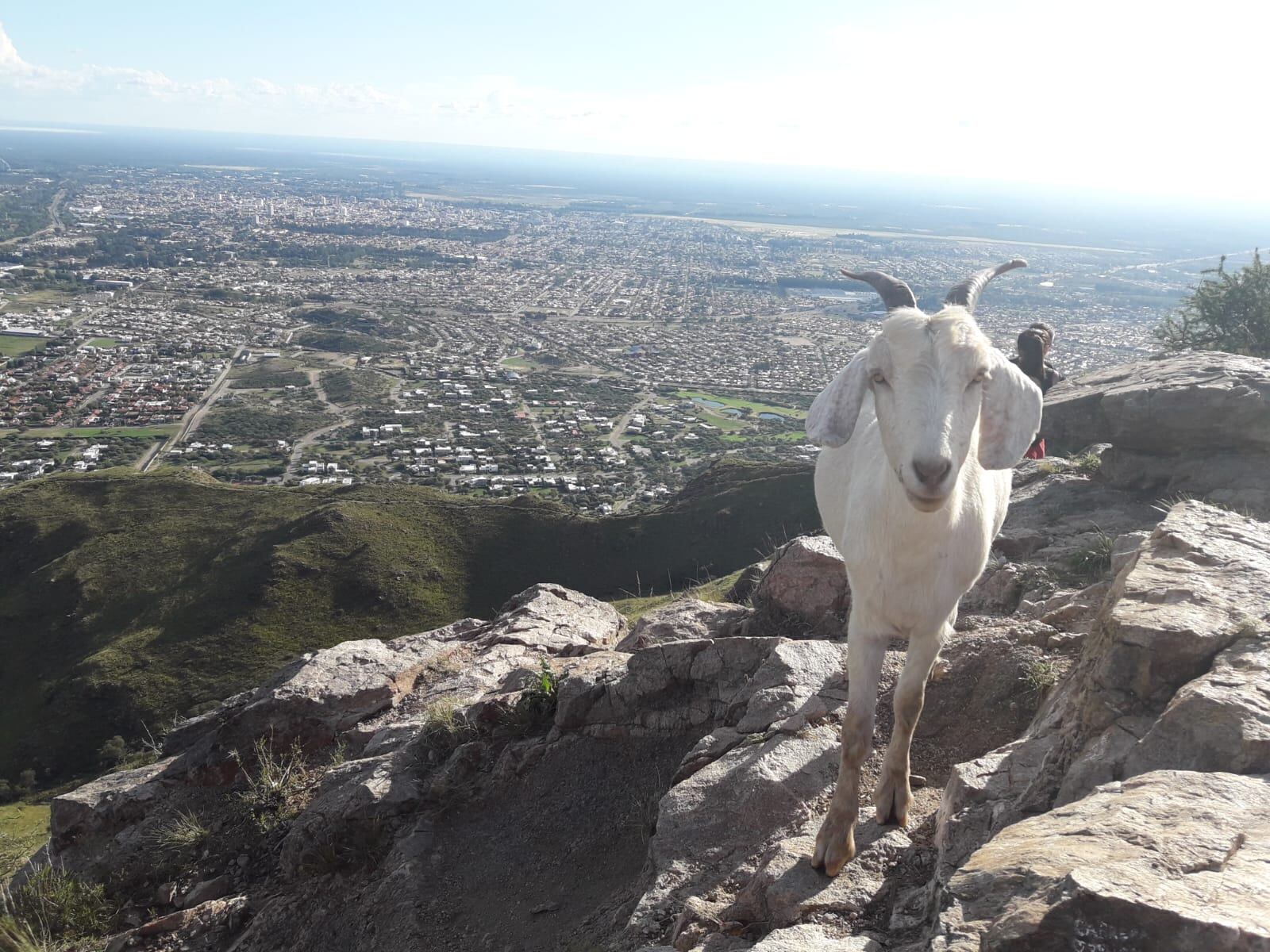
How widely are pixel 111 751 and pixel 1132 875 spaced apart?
25.7 metres

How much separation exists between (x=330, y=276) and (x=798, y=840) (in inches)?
6268

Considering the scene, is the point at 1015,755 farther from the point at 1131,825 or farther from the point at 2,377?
the point at 2,377

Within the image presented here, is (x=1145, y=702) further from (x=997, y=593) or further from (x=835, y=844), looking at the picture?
(x=997, y=593)

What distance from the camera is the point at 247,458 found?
→ 63.3 meters

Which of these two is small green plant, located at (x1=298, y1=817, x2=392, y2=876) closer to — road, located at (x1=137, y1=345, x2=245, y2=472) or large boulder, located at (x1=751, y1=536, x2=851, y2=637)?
large boulder, located at (x1=751, y1=536, x2=851, y2=637)

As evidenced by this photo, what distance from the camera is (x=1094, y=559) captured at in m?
8.31

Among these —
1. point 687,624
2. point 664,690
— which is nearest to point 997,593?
point 687,624

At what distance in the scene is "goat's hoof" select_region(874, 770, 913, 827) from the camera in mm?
4770

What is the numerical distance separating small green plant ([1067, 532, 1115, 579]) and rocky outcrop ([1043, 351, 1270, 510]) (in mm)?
1423

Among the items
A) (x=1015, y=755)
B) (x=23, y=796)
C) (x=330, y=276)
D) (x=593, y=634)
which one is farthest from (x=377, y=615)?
(x=330, y=276)

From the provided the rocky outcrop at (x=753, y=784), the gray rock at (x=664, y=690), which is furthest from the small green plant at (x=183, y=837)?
the gray rock at (x=664, y=690)

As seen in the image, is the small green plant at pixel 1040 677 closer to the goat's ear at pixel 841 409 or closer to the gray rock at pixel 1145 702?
the gray rock at pixel 1145 702

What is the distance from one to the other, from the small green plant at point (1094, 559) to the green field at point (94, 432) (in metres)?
74.3

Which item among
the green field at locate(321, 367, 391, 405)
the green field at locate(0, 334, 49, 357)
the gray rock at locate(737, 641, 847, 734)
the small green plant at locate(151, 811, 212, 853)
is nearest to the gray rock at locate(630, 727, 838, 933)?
the gray rock at locate(737, 641, 847, 734)
